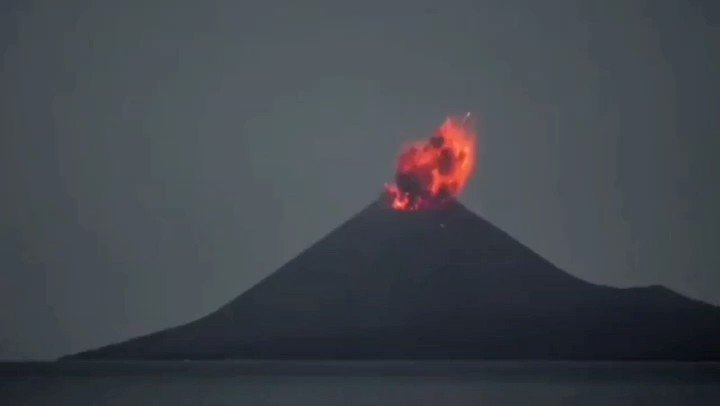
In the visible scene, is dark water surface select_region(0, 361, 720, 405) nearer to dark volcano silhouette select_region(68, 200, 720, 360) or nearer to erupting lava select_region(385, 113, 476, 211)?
dark volcano silhouette select_region(68, 200, 720, 360)

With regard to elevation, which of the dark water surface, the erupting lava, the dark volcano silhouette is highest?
the erupting lava

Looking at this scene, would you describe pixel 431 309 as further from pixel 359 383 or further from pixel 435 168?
pixel 435 168

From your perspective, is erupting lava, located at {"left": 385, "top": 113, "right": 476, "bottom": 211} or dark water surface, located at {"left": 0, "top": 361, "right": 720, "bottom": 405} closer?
dark water surface, located at {"left": 0, "top": 361, "right": 720, "bottom": 405}

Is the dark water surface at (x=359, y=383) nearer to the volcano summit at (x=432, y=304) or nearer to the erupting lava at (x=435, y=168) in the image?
the volcano summit at (x=432, y=304)

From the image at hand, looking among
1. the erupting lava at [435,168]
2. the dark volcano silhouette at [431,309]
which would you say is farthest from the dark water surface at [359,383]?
the erupting lava at [435,168]

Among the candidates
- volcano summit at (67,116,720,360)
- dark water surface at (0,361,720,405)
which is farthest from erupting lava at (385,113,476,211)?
dark water surface at (0,361,720,405)

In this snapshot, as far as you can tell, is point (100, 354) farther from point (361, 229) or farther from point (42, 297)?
A: point (361, 229)

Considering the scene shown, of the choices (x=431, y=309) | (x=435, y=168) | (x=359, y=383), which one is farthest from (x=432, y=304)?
(x=435, y=168)

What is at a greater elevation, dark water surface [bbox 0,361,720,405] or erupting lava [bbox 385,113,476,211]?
erupting lava [bbox 385,113,476,211]
